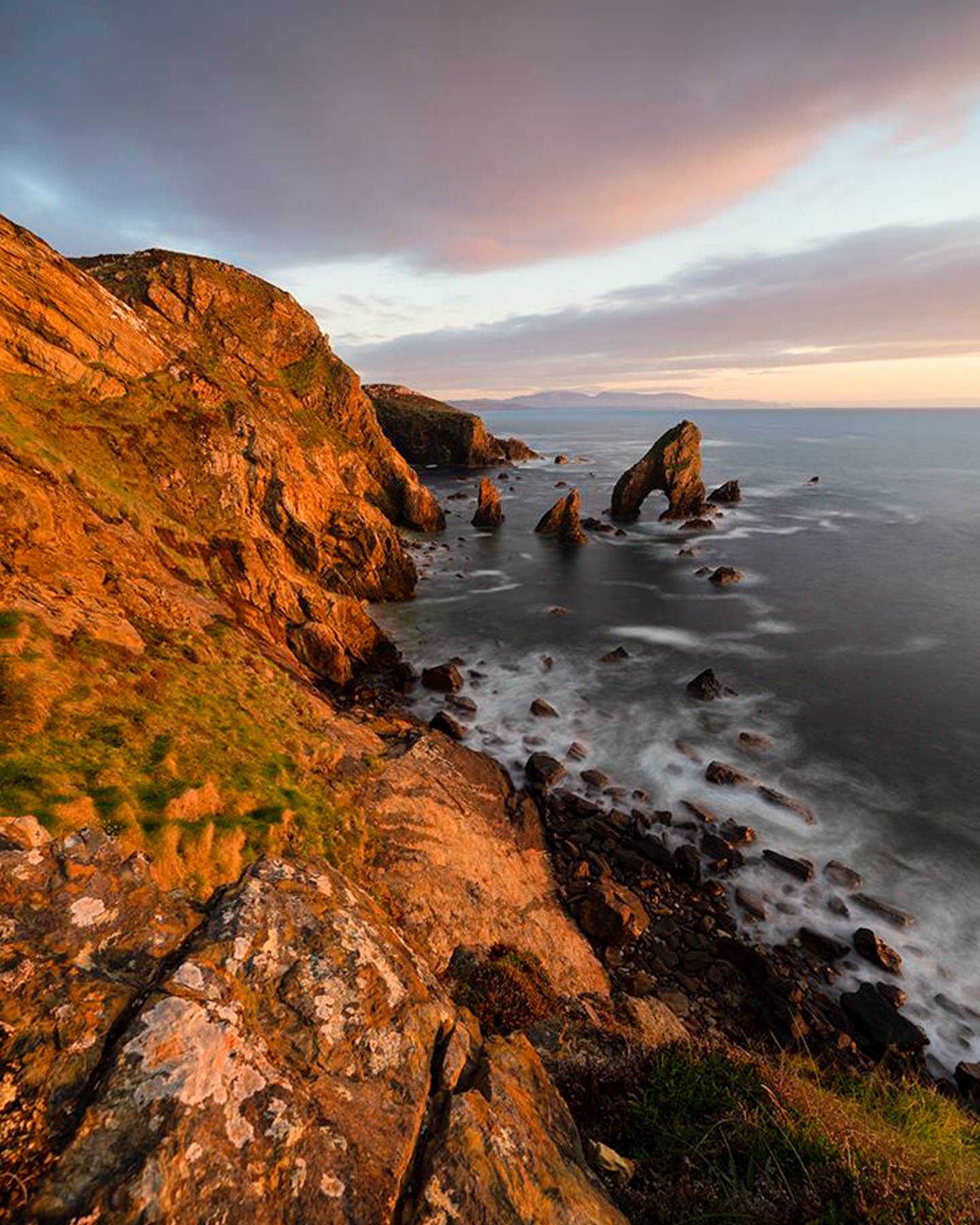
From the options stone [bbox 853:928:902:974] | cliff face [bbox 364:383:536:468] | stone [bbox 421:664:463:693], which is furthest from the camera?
cliff face [bbox 364:383:536:468]

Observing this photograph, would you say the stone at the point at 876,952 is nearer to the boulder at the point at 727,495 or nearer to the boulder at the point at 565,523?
the boulder at the point at 565,523

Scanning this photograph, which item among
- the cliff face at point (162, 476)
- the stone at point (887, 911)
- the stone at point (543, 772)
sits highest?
the cliff face at point (162, 476)

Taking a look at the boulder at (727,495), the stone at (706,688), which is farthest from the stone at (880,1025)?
the boulder at (727,495)

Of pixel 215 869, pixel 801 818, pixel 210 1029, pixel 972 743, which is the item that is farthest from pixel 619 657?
pixel 210 1029

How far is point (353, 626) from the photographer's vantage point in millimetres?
30312

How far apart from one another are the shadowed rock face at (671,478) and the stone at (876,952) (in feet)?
217

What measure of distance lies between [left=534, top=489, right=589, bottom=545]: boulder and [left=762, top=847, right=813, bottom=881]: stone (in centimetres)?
4762

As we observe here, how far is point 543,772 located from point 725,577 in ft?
123

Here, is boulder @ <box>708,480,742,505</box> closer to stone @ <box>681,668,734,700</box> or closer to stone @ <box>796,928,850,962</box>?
stone @ <box>681,668,734,700</box>

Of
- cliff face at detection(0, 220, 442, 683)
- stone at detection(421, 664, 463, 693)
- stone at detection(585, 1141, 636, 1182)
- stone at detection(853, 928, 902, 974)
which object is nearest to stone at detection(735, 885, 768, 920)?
stone at detection(853, 928, 902, 974)

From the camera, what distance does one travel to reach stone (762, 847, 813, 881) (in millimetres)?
18422

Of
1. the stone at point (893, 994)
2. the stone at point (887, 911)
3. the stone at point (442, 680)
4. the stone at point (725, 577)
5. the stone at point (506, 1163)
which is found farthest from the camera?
the stone at point (725, 577)

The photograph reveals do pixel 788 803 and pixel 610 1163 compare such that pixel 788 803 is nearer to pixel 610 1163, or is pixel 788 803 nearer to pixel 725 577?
pixel 610 1163

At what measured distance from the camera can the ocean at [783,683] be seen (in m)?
18.2
